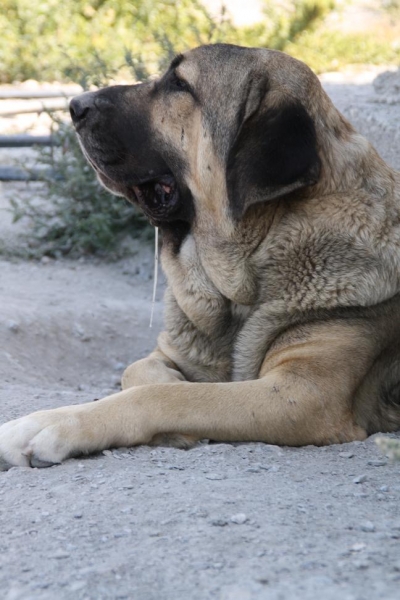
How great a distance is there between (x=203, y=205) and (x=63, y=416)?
1.09m

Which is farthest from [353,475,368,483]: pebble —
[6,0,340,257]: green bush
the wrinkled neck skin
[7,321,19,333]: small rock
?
[6,0,340,257]: green bush

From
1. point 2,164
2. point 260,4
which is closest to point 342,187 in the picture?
point 2,164

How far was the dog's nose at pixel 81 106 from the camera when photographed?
3842mm

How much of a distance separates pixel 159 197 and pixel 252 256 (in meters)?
0.51

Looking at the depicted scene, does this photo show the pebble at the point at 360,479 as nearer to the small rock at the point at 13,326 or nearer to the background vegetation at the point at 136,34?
the small rock at the point at 13,326

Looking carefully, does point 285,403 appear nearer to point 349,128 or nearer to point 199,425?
point 199,425

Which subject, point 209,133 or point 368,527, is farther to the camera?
point 209,133

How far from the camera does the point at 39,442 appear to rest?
3164 millimetres

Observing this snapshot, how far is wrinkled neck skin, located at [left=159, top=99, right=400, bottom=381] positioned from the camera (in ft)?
11.7

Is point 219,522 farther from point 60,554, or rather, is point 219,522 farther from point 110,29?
point 110,29

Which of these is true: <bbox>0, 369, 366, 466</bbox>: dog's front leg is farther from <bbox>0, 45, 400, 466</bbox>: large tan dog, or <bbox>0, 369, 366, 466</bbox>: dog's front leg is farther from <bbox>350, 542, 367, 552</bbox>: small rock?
<bbox>350, 542, 367, 552</bbox>: small rock

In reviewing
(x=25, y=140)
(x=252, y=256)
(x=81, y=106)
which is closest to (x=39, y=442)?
(x=252, y=256)

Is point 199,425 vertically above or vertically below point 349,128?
below

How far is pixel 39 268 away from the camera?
6.92 metres
